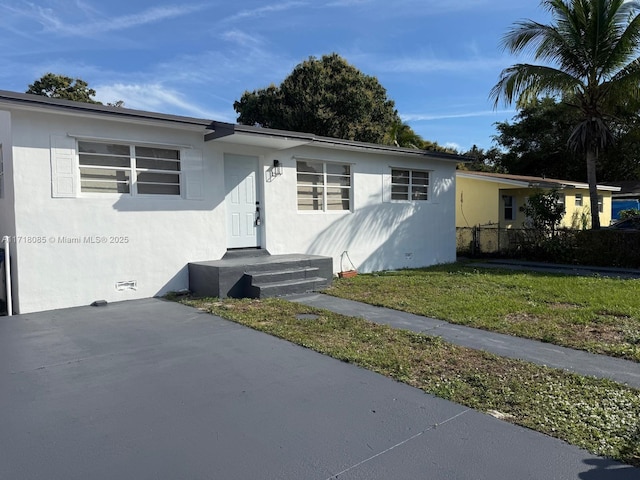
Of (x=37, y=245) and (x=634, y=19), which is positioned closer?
(x=37, y=245)

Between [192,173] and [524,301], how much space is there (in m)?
6.58

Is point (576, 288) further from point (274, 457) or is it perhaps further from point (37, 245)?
point (37, 245)

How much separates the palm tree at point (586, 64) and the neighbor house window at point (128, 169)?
34.8 feet

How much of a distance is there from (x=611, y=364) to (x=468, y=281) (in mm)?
5371

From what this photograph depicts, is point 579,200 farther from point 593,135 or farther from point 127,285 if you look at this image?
point 127,285

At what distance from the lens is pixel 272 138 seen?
9.04 meters

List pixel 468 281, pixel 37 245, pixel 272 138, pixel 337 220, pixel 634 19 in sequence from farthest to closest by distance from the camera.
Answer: pixel 634 19 → pixel 337 220 → pixel 468 281 → pixel 272 138 → pixel 37 245

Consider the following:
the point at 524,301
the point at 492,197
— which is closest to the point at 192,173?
the point at 524,301

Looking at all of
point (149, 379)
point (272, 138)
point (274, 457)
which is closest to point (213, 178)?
point (272, 138)

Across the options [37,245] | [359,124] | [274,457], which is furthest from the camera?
[359,124]

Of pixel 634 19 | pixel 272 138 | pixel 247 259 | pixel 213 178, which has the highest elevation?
pixel 634 19

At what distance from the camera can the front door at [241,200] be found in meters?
9.55

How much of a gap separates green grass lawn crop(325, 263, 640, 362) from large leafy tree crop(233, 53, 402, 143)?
49.8 ft

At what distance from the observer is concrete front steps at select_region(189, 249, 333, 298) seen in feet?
26.8
